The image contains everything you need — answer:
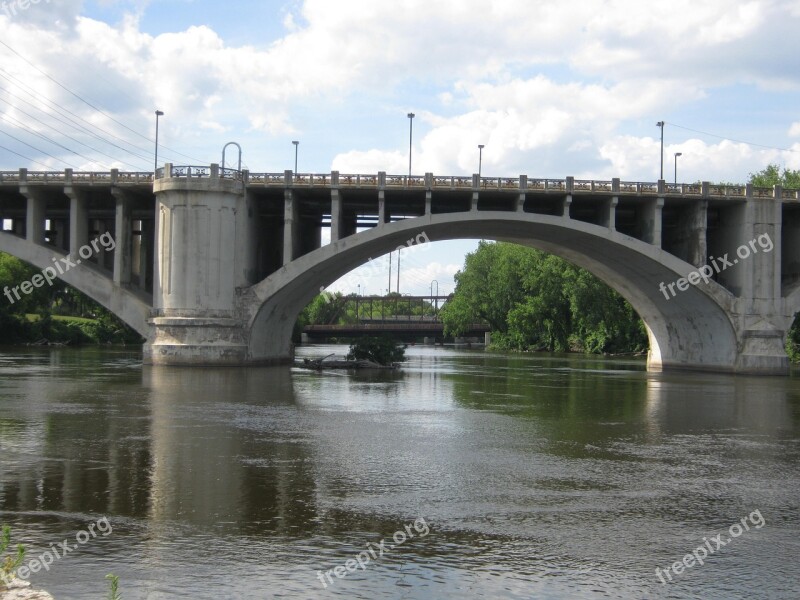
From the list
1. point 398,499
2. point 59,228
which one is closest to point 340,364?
point 59,228

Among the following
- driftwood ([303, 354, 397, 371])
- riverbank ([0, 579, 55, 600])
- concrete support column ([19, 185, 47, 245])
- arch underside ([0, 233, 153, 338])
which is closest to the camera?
riverbank ([0, 579, 55, 600])

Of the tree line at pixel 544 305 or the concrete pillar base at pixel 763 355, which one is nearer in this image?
the concrete pillar base at pixel 763 355

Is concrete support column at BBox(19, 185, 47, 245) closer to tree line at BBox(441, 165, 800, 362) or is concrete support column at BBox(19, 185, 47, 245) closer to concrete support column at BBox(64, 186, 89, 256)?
concrete support column at BBox(64, 186, 89, 256)

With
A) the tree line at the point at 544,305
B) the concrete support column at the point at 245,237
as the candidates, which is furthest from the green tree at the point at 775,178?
the concrete support column at the point at 245,237

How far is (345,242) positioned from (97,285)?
1581 centimetres

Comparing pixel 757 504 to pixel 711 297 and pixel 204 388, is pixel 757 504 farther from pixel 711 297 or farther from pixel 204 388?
pixel 711 297

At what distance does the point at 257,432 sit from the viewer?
22609mm

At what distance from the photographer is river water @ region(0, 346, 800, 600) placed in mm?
10398

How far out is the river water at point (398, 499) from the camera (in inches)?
409

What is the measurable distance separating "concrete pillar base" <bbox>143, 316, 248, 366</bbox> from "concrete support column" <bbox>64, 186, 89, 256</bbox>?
8.61 metres

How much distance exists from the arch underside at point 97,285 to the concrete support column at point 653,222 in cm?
3130

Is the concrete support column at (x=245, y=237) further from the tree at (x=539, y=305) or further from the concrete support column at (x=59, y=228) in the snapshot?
the tree at (x=539, y=305)

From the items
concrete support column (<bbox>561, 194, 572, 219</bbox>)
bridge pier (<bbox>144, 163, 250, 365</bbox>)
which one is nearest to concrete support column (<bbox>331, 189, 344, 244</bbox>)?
bridge pier (<bbox>144, 163, 250, 365</bbox>)

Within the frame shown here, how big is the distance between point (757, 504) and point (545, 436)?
8441 millimetres
